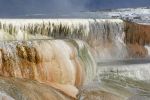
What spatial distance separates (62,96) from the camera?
18734 mm

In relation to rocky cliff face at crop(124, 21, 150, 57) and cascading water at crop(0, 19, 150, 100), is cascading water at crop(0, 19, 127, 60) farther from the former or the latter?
rocky cliff face at crop(124, 21, 150, 57)

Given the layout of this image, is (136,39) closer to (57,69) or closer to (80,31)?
(80,31)

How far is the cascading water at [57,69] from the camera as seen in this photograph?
1836cm

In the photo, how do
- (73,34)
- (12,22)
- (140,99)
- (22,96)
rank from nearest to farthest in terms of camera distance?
(22,96) → (140,99) → (12,22) → (73,34)

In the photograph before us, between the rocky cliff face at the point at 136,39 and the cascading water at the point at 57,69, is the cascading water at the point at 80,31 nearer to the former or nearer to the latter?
the cascading water at the point at 57,69

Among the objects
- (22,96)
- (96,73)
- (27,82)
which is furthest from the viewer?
(96,73)

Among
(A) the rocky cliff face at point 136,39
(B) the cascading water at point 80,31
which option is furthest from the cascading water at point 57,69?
(A) the rocky cliff face at point 136,39

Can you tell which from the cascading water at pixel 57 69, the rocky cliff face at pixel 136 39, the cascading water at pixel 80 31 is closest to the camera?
the cascading water at pixel 57 69

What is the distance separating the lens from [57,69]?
72.0ft

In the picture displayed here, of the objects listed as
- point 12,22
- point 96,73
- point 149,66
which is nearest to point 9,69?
point 96,73

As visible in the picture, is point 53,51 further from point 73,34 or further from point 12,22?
point 73,34

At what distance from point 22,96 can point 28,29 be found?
14.5 metres

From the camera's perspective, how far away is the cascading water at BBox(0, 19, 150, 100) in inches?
723

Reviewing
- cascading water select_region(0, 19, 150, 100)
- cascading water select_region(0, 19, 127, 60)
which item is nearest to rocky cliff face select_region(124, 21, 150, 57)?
cascading water select_region(0, 19, 127, 60)
